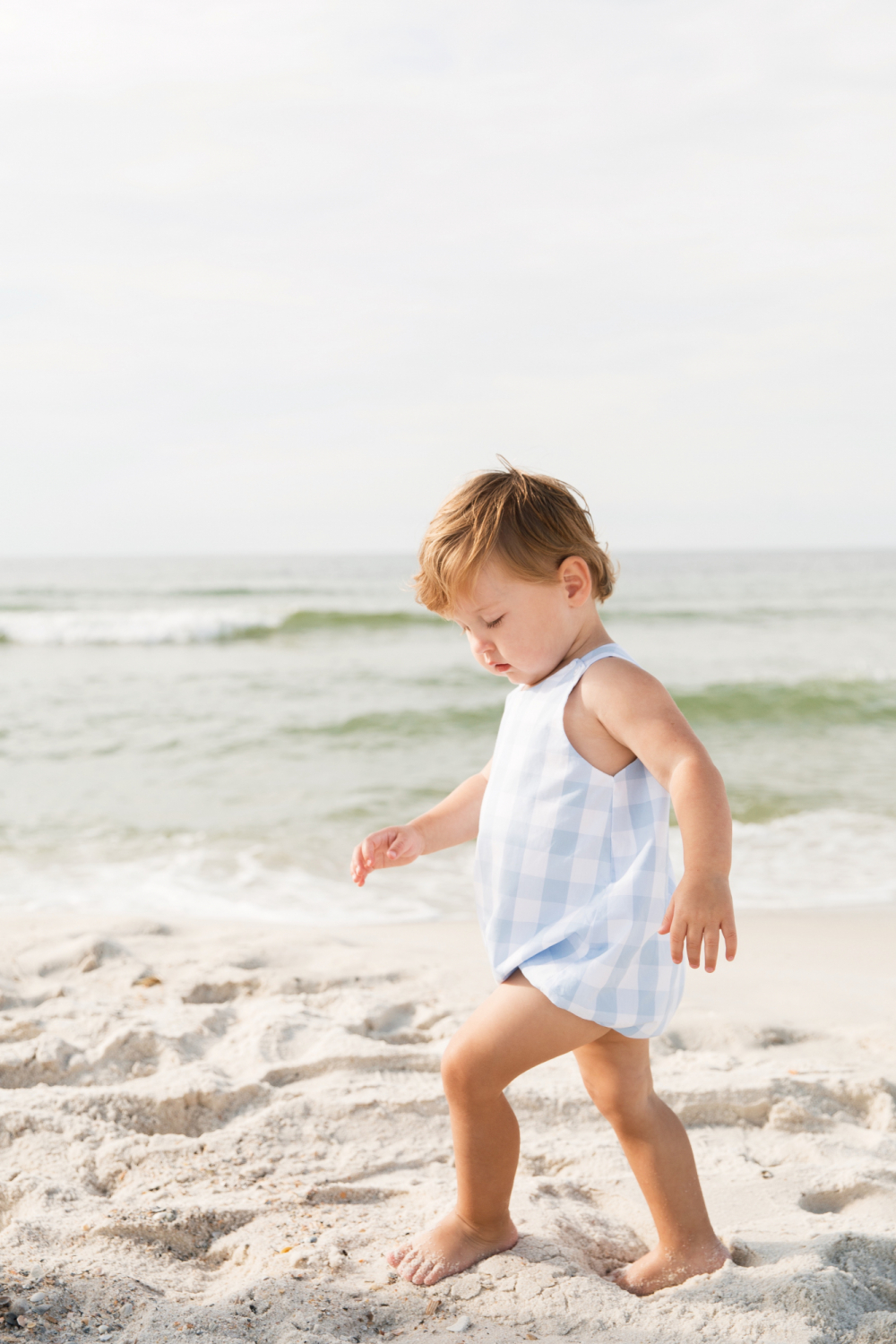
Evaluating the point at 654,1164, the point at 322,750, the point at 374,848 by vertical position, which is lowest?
the point at 322,750

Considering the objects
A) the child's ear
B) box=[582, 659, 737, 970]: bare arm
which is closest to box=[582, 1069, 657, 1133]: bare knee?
box=[582, 659, 737, 970]: bare arm

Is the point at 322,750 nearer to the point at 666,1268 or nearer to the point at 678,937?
the point at 666,1268

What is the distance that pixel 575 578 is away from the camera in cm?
175

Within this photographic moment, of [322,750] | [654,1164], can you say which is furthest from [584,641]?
[322,750]

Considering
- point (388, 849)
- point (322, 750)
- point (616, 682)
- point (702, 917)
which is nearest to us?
point (702, 917)

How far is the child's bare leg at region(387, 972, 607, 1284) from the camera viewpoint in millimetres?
1623

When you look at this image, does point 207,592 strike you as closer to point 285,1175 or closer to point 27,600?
point 27,600

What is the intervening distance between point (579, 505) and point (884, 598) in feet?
84.2

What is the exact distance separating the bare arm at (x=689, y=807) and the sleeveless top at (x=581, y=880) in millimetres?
100

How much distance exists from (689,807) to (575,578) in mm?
475

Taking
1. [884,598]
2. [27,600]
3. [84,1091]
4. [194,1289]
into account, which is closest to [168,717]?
[84,1091]

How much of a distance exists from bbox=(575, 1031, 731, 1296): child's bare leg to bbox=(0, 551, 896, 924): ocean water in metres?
2.47

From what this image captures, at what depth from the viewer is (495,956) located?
5.74 feet

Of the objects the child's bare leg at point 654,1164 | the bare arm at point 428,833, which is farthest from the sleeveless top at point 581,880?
the bare arm at point 428,833
